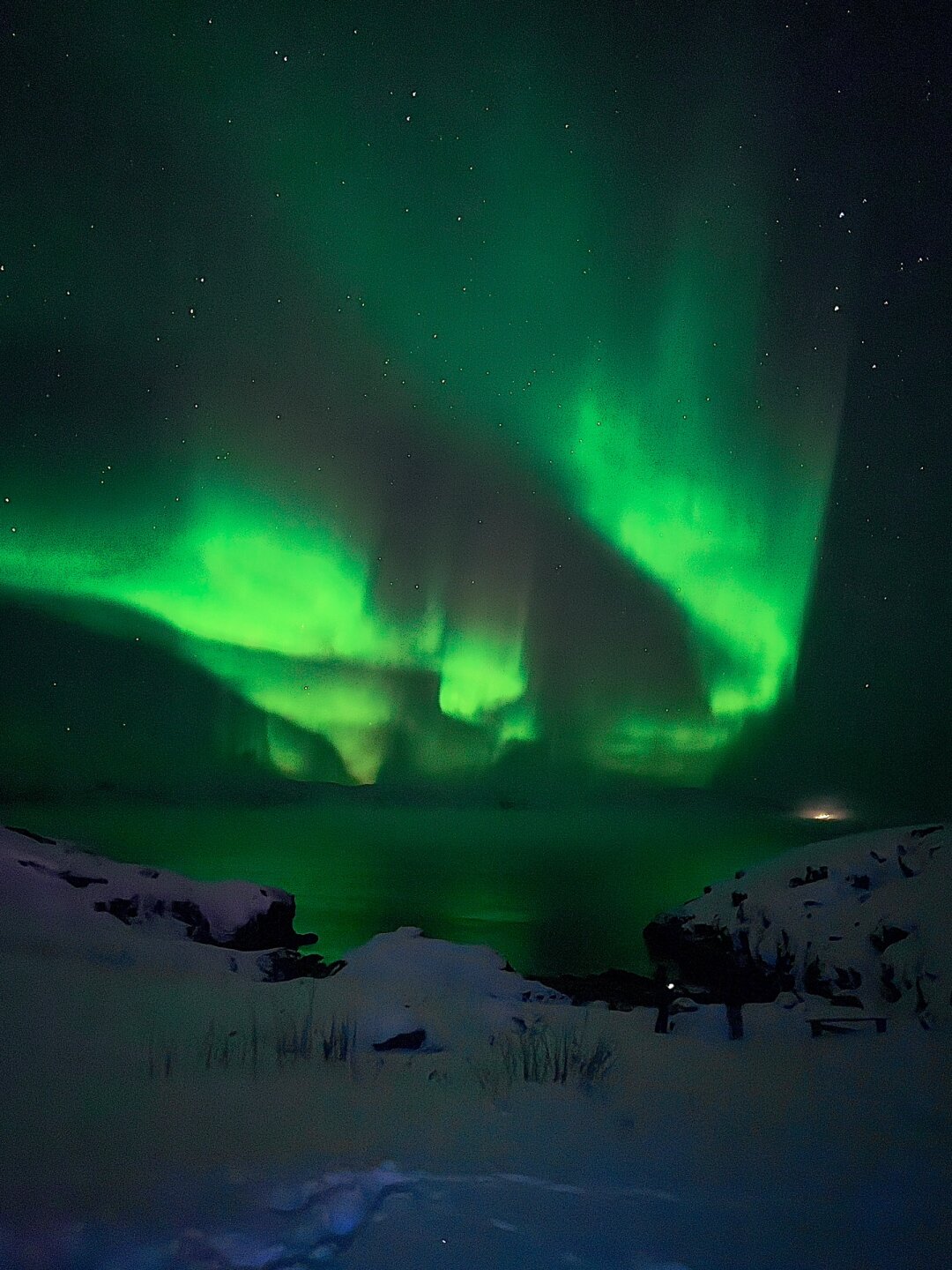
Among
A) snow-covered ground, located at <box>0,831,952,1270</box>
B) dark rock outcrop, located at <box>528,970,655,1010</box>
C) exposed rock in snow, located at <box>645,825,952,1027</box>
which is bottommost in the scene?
dark rock outcrop, located at <box>528,970,655,1010</box>

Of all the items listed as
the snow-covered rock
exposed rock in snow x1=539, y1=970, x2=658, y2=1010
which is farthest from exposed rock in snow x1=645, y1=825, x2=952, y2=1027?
the snow-covered rock

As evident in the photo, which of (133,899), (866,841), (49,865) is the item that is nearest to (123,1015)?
(133,899)

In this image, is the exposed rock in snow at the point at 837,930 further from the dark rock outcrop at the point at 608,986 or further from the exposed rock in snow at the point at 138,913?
the exposed rock in snow at the point at 138,913

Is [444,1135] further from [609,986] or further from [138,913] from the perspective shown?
[138,913]

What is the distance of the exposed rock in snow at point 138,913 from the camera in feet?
47.2

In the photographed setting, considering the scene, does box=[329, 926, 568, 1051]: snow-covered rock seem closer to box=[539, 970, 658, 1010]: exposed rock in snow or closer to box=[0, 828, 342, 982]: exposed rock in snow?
box=[0, 828, 342, 982]: exposed rock in snow

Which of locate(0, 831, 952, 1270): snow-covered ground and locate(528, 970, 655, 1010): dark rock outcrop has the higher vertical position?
locate(0, 831, 952, 1270): snow-covered ground

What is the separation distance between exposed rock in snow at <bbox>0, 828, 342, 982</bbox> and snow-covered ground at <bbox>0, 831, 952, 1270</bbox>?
439 cm

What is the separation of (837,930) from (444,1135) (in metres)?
15.3

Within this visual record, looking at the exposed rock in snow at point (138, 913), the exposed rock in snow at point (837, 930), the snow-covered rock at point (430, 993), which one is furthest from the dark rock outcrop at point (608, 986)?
the exposed rock in snow at point (138, 913)

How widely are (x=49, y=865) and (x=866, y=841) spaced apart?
21689 mm

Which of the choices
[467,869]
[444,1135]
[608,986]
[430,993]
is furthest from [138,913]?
[467,869]

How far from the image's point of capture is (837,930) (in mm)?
18266

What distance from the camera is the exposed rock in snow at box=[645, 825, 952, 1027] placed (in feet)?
46.2
